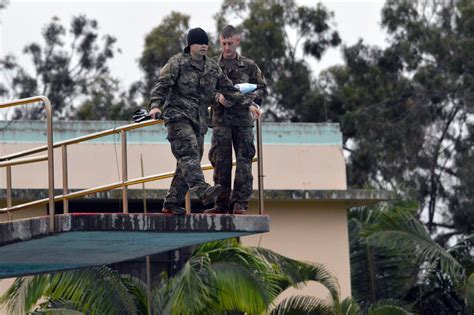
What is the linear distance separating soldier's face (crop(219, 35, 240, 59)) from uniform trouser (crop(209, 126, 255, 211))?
681 mm

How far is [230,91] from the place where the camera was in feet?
47.5

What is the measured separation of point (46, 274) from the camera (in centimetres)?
1772

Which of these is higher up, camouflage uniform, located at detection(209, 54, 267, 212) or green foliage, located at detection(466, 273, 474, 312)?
camouflage uniform, located at detection(209, 54, 267, 212)

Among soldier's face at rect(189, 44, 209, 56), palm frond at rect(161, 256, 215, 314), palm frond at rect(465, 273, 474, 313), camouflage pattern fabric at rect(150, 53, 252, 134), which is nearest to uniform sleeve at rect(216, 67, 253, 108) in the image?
camouflage pattern fabric at rect(150, 53, 252, 134)

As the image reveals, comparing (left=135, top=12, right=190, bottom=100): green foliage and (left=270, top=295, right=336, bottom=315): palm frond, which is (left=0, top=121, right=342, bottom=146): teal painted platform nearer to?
(left=270, top=295, right=336, bottom=315): palm frond

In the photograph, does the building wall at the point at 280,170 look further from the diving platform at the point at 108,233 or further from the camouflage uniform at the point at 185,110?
the camouflage uniform at the point at 185,110

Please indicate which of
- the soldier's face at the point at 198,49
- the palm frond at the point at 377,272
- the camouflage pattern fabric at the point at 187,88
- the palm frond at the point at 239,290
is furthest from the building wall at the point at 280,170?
the soldier's face at the point at 198,49

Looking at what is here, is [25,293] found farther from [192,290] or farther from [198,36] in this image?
[198,36]

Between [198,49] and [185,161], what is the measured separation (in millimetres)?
1015

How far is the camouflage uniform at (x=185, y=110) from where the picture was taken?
46.1 feet

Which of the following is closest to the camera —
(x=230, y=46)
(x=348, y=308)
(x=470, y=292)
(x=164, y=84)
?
(x=164, y=84)

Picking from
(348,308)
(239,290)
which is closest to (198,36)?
(239,290)

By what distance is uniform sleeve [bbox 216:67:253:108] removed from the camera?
1444cm

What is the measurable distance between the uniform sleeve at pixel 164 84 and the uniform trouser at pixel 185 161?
0.29 metres
